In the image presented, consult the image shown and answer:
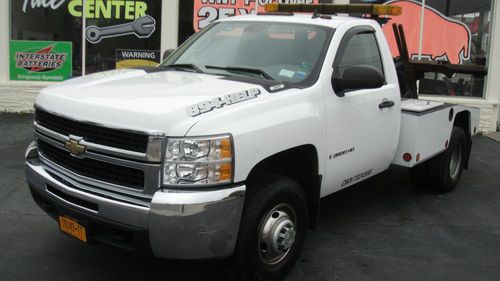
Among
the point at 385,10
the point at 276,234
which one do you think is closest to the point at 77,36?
the point at 385,10

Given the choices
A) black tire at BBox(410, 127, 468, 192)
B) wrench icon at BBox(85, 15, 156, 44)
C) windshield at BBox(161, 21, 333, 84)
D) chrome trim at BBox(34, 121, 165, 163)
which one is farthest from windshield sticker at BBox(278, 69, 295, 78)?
wrench icon at BBox(85, 15, 156, 44)

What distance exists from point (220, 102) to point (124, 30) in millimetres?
8038

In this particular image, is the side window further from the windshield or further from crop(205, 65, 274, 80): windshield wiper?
crop(205, 65, 274, 80): windshield wiper

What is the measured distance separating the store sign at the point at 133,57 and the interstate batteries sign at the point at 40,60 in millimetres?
957

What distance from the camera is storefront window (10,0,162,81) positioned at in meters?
10.8

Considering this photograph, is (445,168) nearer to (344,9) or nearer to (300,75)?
(344,9)

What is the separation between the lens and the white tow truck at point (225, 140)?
319 cm

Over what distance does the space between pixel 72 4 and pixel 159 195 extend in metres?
8.69

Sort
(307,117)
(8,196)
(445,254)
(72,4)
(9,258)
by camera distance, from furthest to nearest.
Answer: (72,4) → (8,196) → (445,254) → (9,258) → (307,117)

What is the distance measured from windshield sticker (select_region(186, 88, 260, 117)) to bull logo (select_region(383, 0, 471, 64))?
25.6ft

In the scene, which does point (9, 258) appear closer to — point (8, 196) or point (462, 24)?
point (8, 196)

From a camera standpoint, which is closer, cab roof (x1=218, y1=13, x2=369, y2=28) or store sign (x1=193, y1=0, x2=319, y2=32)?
cab roof (x1=218, y1=13, x2=369, y2=28)

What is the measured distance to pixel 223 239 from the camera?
3275 mm

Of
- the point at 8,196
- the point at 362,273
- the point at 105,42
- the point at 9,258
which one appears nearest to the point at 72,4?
the point at 105,42
